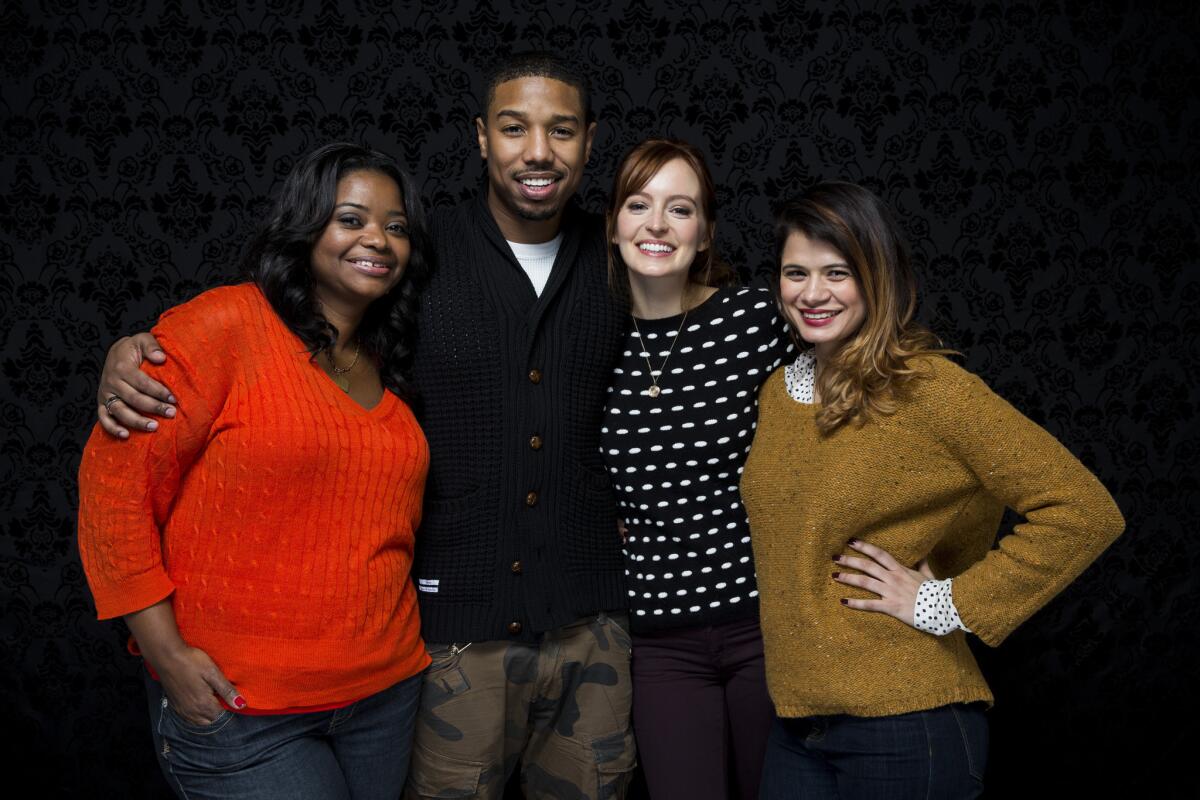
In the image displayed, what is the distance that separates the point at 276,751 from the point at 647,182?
1.30 m

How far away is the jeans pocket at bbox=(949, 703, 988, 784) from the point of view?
178 cm

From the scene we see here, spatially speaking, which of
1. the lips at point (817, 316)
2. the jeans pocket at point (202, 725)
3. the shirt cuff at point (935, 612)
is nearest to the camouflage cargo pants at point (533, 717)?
the jeans pocket at point (202, 725)

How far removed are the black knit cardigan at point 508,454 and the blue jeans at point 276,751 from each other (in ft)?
0.84

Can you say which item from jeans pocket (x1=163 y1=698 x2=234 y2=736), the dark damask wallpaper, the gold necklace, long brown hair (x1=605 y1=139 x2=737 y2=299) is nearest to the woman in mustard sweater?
long brown hair (x1=605 y1=139 x2=737 y2=299)

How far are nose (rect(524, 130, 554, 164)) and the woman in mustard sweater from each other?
55 centimetres

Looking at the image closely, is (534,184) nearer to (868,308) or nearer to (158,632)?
(868,308)

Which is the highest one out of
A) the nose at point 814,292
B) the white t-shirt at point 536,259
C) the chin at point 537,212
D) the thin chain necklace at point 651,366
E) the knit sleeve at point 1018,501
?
the chin at point 537,212

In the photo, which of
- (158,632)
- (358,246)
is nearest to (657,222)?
(358,246)

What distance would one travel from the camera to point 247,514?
179cm

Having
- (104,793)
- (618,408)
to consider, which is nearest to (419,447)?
(618,408)

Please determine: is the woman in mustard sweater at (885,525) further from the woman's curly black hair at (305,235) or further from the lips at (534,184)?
the woman's curly black hair at (305,235)

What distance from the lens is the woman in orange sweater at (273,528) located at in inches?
69.4

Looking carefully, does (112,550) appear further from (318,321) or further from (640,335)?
(640,335)

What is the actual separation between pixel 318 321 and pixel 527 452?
19.8 inches
